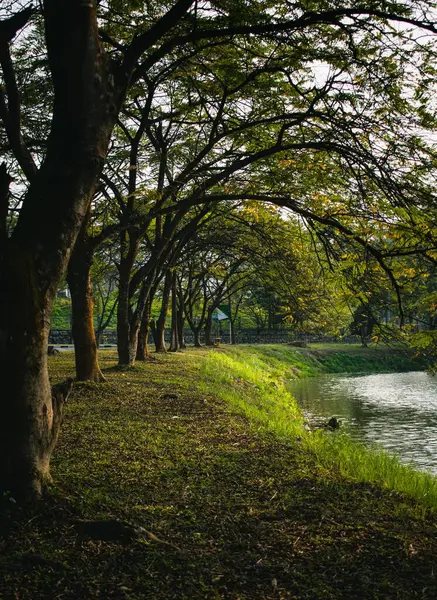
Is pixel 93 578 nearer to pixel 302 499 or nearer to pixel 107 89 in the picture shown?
pixel 302 499

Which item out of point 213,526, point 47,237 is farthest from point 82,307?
point 213,526

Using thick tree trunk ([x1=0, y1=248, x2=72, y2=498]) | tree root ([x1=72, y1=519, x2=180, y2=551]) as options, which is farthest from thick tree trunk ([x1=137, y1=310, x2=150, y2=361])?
tree root ([x1=72, y1=519, x2=180, y2=551])

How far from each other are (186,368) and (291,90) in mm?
11435

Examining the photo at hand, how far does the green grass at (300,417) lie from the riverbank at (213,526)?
44 cm

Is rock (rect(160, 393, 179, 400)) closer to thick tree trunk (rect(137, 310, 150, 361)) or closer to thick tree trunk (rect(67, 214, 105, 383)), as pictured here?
thick tree trunk (rect(67, 214, 105, 383))

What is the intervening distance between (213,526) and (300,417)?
37.7 feet

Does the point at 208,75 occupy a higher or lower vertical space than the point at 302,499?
higher

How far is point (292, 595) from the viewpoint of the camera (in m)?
3.88

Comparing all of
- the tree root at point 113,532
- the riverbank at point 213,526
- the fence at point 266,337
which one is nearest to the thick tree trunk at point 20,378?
the riverbank at point 213,526

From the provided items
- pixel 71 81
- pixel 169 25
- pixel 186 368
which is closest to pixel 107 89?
pixel 71 81

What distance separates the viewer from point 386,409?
66.7 feet

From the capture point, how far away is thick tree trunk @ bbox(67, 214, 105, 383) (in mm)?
13305

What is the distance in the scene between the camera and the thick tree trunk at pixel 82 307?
13.3m

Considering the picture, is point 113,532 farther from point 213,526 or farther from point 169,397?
point 169,397
